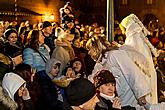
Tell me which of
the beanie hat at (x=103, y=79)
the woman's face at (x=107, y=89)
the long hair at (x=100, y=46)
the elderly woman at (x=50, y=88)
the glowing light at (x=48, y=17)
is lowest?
the elderly woman at (x=50, y=88)

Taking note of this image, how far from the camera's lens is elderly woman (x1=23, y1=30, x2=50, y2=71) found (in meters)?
7.30

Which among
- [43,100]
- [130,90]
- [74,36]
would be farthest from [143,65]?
[74,36]

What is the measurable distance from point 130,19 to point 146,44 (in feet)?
1.52

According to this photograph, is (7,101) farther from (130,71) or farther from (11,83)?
(130,71)

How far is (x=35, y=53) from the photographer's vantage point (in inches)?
291

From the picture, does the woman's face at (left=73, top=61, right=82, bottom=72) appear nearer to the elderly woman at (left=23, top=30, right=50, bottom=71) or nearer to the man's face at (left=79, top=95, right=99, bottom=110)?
the elderly woman at (left=23, top=30, right=50, bottom=71)

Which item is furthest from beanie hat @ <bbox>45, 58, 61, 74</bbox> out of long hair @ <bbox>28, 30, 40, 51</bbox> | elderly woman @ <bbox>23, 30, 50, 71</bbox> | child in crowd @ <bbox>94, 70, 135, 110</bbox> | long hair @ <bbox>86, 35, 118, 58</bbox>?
child in crowd @ <bbox>94, 70, 135, 110</bbox>

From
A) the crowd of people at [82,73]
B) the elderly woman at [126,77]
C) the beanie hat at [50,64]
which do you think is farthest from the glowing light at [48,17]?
the elderly woman at [126,77]

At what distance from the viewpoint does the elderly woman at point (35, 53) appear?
7297 mm

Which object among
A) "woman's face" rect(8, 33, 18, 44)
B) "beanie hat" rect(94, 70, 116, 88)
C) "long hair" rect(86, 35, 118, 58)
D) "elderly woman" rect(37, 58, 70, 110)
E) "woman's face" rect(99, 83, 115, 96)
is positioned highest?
"woman's face" rect(8, 33, 18, 44)

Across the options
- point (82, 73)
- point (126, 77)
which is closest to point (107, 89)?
point (126, 77)

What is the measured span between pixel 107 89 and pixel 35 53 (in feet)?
9.02

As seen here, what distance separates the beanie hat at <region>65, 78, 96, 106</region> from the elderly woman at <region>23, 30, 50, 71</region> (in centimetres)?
339

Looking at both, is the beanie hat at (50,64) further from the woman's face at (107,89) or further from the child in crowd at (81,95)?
the child in crowd at (81,95)
